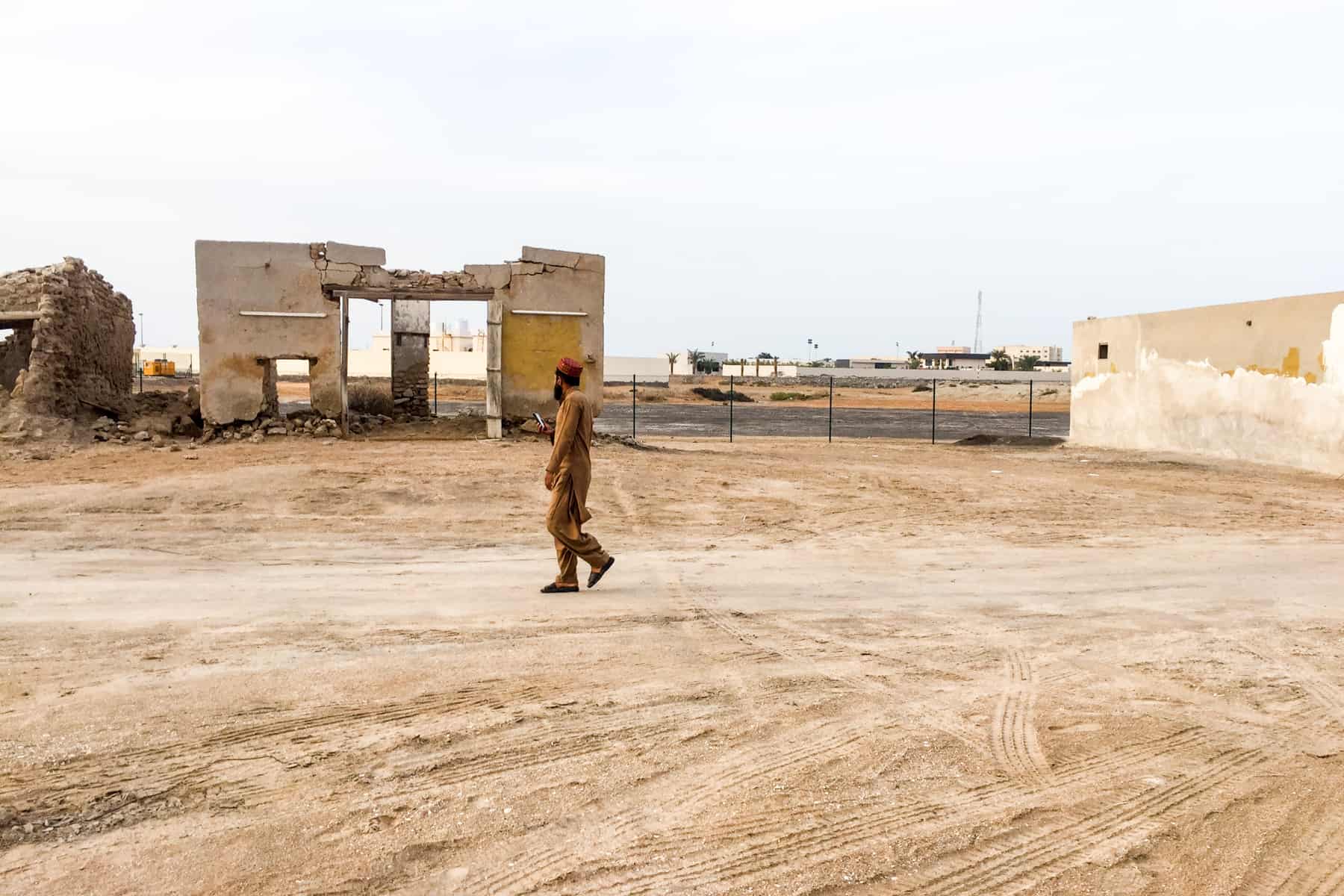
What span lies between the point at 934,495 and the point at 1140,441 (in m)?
10.2

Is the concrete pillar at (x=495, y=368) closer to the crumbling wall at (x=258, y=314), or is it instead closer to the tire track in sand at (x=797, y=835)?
the crumbling wall at (x=258, y=314)

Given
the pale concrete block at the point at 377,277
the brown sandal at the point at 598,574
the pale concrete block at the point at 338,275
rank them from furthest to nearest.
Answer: the pale concrete block at the point at 377,277 < the pale concrete block at the point at 338,275 < the brown sandal at the point at 598,574

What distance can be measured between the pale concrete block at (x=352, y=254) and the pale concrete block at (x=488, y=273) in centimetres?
150

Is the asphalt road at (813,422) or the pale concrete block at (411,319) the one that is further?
the asphalt road at (813,422)

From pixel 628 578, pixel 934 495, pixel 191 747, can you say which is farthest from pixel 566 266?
pixel 191 747

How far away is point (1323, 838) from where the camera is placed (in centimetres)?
385

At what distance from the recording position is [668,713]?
511 cm

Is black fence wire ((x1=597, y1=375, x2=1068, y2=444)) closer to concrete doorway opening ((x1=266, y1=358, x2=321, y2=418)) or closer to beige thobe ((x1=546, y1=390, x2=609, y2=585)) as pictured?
concrete doorway opening ((x1=266, y1=358, x2=321, y2=418))

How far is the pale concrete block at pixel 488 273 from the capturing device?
17.5m

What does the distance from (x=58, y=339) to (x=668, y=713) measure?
50.9 feet

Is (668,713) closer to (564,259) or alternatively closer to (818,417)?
(564,259)

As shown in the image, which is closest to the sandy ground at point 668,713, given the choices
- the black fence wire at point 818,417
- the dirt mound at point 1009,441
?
the dirt mound at point 1009,441

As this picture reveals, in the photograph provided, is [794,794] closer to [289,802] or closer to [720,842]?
[720,842]

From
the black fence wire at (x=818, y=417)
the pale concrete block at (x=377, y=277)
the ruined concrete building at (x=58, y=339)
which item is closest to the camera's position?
the ruined concrete building at (x=58, y=339)
